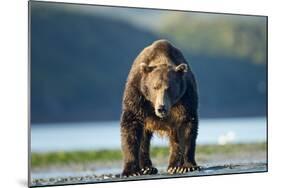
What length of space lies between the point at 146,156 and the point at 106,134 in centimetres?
34

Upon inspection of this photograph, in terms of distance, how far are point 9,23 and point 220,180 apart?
2.05 metres

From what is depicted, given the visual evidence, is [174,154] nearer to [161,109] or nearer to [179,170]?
[179,170]

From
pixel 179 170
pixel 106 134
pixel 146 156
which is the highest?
pixel 106 134

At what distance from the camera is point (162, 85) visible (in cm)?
463

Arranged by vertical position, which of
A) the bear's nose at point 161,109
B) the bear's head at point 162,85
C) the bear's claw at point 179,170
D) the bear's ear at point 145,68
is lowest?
the bear's claw at point 179,170

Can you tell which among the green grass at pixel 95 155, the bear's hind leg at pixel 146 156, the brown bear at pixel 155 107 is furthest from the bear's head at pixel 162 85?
the green grass at pixel 95 155

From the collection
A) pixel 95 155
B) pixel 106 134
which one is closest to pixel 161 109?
pixel 106 134

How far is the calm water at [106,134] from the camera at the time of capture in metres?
4.48

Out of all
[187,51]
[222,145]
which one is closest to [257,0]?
[187,51]

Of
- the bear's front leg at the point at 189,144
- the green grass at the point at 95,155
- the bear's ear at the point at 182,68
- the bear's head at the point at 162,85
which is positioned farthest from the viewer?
the bear's front leg at the point at 189,144

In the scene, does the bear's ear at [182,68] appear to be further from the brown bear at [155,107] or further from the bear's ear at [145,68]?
the bear's ear at [145,68]

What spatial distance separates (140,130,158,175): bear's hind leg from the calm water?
0.06 metres

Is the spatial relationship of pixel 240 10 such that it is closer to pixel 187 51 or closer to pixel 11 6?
pixel 187 51

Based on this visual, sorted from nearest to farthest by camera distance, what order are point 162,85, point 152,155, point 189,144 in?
point 162,85 → point 152,155 → point 189,144
